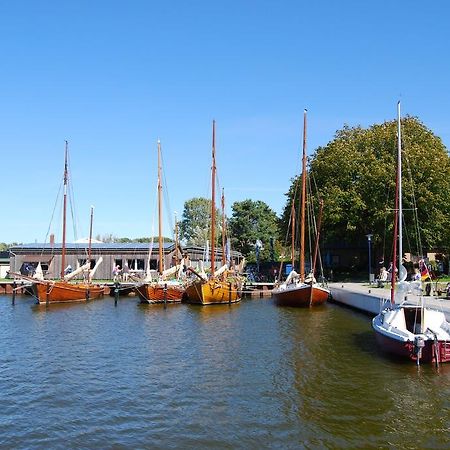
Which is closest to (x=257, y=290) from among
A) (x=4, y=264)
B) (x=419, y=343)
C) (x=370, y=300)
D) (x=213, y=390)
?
(x=370, y=300)

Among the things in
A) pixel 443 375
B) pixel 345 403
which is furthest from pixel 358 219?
pixel 345 403

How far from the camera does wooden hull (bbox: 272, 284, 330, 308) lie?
3962 centimetres

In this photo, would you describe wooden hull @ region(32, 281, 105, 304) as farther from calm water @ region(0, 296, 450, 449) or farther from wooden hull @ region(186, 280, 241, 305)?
calm water @ region(0, 296, 450, 449)

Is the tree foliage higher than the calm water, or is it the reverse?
the tree foliage

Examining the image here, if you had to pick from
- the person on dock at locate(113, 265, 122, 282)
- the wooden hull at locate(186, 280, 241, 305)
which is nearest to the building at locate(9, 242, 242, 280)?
the person on dock at locate(113, 265, 122, 282)

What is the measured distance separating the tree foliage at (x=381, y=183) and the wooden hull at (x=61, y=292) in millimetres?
24073

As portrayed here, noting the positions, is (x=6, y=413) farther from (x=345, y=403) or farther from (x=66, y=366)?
(x=345, y=403)

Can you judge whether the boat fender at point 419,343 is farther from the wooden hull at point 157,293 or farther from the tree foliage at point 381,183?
the tree foliage at point 381,183

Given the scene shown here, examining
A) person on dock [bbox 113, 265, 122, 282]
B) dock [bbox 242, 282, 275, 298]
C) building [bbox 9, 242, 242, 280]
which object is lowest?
dock [bbox 242, 282, 275, 298]

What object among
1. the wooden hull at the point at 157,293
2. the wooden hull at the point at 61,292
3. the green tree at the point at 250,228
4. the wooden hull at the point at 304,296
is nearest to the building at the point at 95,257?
the wooden hull at the point at 61,292

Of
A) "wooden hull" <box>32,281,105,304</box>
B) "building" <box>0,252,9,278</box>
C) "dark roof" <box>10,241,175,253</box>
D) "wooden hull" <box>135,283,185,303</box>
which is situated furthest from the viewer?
"building" <box>0,252,9,278</box>

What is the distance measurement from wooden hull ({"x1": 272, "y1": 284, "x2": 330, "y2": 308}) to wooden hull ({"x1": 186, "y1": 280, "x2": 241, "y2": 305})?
461cm

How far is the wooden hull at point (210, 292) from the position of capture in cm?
4191

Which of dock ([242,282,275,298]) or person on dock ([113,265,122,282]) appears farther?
person on dock ([113,265,122,282])
